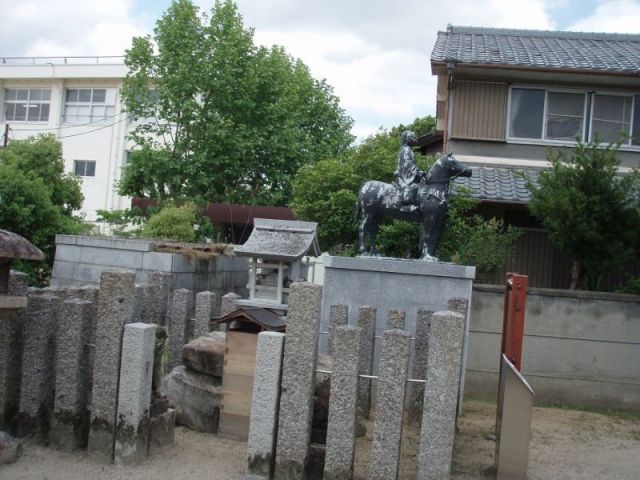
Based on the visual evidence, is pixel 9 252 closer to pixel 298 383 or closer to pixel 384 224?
pixel 298 383

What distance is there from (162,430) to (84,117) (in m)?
27.2

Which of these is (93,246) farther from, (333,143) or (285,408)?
(333,143)

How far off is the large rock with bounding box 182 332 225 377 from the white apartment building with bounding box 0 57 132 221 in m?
24.5

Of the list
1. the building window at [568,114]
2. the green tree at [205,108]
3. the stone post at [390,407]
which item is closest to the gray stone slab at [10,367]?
the stone post at [390,407]

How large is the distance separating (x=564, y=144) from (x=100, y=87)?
77.3ft

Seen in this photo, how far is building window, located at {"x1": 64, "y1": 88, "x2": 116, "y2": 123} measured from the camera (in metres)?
29.9

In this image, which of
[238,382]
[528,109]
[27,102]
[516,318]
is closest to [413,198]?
[516,318]

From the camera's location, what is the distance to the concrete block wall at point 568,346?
9258 millimetres

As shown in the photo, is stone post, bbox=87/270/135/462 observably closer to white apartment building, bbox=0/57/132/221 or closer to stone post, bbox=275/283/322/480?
stone post, bbox=275/283/322/480

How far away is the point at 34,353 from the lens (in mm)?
5816

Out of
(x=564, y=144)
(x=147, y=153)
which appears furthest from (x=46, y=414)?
(x=147, y=153)

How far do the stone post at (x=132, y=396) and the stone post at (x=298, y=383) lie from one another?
127 centimetres

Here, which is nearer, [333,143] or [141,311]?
[141,311]

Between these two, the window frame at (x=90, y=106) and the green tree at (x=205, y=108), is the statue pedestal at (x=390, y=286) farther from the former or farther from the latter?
the window frame at (x=90, y=106)
